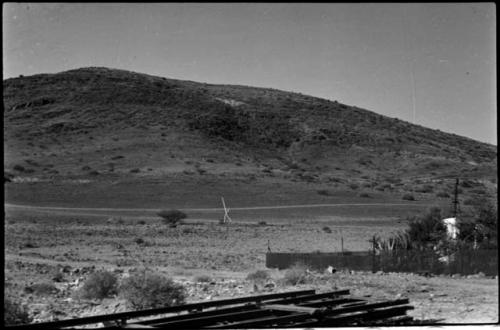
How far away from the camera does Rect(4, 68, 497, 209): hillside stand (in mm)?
67312

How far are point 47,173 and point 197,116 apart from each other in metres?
31.2

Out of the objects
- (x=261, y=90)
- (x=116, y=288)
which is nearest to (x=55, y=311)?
(x=116, y=288)

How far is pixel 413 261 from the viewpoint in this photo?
24.6 metres

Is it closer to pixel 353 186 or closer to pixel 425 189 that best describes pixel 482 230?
pixel 353 186

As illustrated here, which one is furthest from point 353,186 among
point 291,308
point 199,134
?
point 291,308

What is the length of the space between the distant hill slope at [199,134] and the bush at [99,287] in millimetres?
45808

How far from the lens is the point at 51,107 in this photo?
88938mm

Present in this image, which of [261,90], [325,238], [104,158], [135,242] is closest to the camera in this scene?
[135,242]

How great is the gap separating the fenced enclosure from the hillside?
117 ft

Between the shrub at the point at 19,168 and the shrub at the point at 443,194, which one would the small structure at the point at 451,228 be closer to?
the shrub at the point at 443,194

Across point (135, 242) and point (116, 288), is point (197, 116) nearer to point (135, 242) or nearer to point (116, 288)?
point (135, 242)

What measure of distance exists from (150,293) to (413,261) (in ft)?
35.2

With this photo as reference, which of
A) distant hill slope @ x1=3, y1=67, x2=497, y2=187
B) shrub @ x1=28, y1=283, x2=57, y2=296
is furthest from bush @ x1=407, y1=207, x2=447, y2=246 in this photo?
distant hill slope @ x1=3, y1=67, x2=497, y2=187

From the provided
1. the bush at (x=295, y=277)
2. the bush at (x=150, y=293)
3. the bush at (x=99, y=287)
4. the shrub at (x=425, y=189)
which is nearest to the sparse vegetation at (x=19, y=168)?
the shrub at (x=425, y=189)
